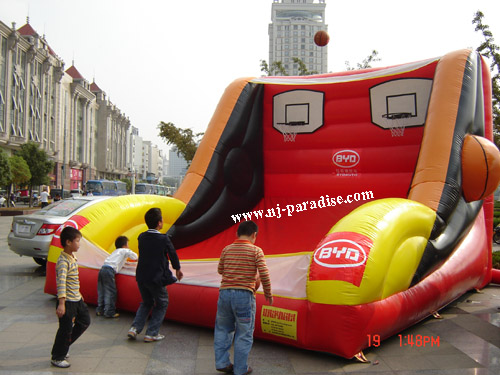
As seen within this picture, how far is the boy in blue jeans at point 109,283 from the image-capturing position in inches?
208

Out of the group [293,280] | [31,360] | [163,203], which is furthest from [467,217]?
[31,360]

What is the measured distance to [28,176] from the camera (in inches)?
1179

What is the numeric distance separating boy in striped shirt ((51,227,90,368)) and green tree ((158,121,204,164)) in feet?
66.9

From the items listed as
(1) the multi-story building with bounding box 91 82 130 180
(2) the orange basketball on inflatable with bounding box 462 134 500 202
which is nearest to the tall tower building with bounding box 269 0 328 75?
(1) the multi-story building with bounding box 91 82 130 180

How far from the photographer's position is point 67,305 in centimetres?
387

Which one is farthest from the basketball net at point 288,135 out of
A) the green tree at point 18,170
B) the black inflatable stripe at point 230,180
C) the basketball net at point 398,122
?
the green tree at point 18,170

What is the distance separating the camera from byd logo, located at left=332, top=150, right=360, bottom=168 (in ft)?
23.8

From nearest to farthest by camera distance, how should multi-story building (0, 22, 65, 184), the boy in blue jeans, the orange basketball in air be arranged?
1. the boy in blue jeans
2. the orange basketball in air
3. multi-story building (0, 22, 65, 184)

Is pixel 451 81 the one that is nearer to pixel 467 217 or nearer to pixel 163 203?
pixel 467 217

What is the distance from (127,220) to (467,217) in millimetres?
4567
